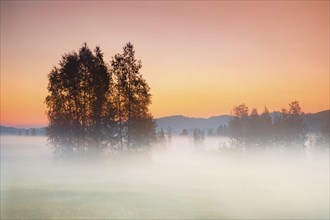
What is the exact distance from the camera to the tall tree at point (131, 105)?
42.8m

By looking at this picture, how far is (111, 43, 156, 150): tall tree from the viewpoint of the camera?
42844 mm

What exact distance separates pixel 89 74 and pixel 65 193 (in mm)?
19171

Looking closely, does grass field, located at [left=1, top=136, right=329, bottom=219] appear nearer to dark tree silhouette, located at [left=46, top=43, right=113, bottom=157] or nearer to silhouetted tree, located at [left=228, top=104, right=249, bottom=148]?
dark tree silhouette, located at [left=46, top=43, right=113, bottom=157]

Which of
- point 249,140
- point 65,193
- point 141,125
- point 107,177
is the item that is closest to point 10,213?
point 65,193

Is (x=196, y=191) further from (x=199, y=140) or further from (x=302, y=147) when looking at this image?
(x=199, y=140)

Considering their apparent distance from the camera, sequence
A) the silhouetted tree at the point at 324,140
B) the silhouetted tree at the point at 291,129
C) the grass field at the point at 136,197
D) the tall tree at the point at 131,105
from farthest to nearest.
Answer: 1. the silhouetted tree at the point at 324,140
2. the silhouetted tree at the point at 291,129
3. the tall tree at the point at 131,105
4. the grass field at the point at 136,197

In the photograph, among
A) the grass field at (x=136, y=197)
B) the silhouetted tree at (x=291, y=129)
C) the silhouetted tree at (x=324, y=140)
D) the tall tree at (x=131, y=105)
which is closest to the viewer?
the grass field at (x=136, y=197)

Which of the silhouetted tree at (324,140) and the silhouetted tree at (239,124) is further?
the silhouetted tree at (324,140)

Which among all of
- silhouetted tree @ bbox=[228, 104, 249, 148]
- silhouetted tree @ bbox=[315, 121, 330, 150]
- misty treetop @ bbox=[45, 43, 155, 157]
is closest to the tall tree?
misty treetop @ bbox=[45, 43, 155, 157]

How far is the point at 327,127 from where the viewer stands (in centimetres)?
10838

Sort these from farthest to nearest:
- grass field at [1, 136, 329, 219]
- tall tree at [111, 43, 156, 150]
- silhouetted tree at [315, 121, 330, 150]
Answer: silhouetted tree at [315, 121, 330, 150] < tall tree at [111, 43, 156, 150] < grass field at [1, 136, 329, 219]

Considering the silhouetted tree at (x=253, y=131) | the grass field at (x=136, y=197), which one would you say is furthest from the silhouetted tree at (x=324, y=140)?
the grass field at (x=136, y=197)

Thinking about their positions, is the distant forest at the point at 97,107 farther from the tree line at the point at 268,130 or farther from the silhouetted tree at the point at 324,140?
the silhouetted tree at the point at 324,140

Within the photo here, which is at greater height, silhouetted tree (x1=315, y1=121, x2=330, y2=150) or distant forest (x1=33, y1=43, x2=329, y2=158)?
distant forest (x1=33, y1=43, x2=329, y2=158)
